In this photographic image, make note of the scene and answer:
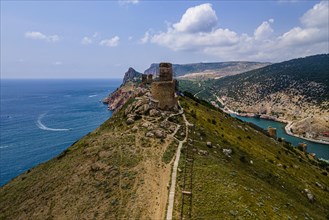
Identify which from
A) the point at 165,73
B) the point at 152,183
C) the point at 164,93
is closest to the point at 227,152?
the point at 164,93

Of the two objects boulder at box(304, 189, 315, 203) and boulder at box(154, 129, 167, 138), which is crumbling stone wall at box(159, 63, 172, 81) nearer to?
boulder at box(154, 129, 167, 138)

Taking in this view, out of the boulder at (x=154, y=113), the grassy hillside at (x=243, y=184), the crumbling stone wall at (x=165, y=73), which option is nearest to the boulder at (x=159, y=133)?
the grassy hillside at (x=243, y=184)

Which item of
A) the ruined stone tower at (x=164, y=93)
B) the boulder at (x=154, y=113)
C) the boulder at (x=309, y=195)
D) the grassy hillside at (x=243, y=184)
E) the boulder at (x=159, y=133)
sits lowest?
the boulder at (x=309, y=195)

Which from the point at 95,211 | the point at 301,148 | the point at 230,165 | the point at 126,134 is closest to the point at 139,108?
the point at 126,134

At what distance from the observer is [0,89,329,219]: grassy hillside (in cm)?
3309

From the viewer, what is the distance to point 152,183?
3656 cm

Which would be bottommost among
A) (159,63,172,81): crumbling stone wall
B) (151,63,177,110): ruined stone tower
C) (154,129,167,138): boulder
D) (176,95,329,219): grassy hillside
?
(176,95,329,219): grassy hillside

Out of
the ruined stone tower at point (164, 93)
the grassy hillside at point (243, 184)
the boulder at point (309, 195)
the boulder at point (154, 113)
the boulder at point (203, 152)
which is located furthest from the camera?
the ruined stone tower at point (164, 93)

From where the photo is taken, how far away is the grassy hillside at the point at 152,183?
33094 millimetres

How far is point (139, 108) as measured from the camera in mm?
58250

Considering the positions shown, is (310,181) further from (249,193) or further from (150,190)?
(150,190)

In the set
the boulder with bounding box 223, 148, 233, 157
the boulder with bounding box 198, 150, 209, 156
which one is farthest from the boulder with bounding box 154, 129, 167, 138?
the boulder with bounding box 223, 148, 233, 157

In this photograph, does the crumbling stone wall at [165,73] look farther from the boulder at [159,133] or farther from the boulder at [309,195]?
the boulder at [309,195]

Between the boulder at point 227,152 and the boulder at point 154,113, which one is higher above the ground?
Result: the boulder at point 154,113
